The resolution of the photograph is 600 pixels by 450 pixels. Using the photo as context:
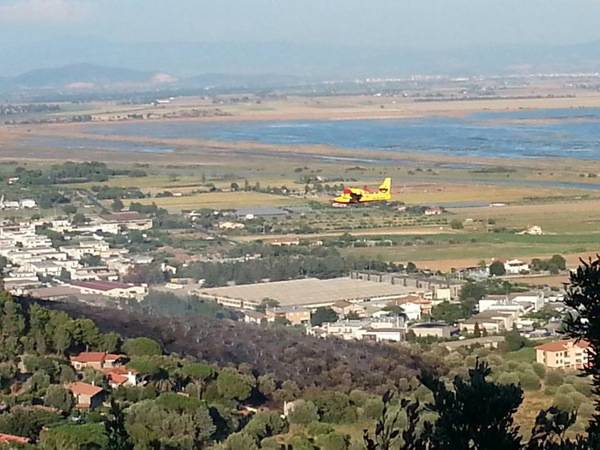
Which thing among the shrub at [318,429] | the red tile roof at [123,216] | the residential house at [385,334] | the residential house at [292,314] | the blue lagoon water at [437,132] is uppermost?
the shrub at [318,429]

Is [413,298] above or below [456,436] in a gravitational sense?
below

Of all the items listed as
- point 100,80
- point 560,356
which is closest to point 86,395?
point 560,356

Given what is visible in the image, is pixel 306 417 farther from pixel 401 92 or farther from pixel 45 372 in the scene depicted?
pixel 401 92

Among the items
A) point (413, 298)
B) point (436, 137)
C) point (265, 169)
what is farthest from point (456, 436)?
point (436, 137)

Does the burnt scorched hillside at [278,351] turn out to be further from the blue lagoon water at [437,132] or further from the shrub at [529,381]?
the blue lagoon water at [437,132]

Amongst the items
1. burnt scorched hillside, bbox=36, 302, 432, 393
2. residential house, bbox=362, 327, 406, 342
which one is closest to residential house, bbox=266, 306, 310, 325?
residential house, bbox=362, 327, 406, 342

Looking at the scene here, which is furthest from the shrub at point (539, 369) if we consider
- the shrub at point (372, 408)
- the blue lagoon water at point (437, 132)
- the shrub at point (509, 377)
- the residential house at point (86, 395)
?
the blue lagoon water at point (437, 132)

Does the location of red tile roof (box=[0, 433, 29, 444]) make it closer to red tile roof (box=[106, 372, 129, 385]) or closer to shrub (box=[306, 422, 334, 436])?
shrub (box=[306, 422, 334, 436])
